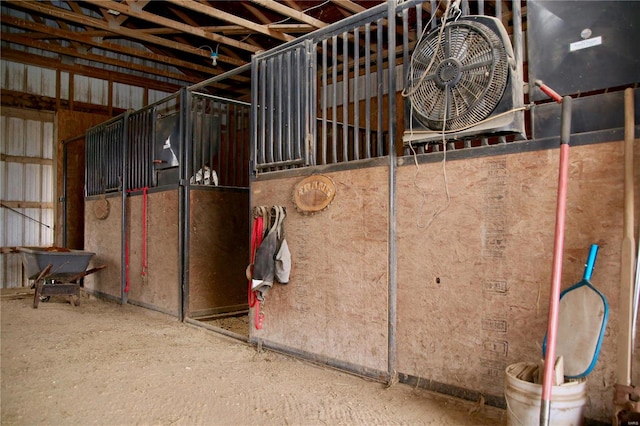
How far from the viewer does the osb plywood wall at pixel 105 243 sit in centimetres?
557

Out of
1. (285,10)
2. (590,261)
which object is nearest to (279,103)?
(590,261)

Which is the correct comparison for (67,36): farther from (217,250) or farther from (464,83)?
(464,83)

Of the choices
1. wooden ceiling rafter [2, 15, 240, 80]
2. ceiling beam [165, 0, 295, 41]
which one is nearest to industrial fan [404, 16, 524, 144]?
ceiling beam [165, 0, 295, 41]

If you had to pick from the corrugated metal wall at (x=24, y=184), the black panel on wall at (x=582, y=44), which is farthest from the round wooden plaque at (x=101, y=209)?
the black panel on wall at (x=582, y=44)

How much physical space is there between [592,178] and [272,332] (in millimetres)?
2224

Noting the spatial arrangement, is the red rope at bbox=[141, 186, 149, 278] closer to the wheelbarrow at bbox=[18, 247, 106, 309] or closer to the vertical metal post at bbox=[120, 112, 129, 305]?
the vertical metal post at bbox=[120, 112, 129, 305]

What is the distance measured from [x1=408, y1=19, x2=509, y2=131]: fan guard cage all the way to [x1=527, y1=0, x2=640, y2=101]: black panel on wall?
168mm

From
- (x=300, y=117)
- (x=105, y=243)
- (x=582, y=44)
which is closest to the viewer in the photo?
(x=582, y=44)

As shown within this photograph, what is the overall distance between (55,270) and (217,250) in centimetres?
203

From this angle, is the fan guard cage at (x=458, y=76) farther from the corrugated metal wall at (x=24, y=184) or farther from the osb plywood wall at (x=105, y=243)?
the corrugated metal wall at (x=24, y=184)

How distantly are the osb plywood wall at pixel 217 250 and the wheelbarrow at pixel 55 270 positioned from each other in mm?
1766

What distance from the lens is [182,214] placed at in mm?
4402

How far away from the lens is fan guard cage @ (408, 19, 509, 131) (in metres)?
1.98

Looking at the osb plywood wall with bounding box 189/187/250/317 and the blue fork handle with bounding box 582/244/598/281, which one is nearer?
the blue fork handle with bounding box 582/244/598/281
